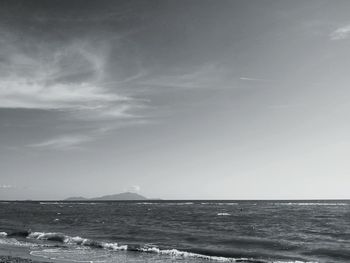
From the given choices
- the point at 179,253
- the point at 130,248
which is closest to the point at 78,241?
the point at 130,248

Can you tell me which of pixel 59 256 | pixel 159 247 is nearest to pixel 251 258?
pixel 159 247

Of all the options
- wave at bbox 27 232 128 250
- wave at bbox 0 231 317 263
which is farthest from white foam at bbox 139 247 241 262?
wave at bbox 27 232 128 250

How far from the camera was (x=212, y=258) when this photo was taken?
94.7 feet

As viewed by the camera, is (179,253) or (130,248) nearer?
(179,253)

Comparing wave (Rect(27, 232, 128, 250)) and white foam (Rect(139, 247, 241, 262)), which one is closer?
white foam (Rect(139, 247, 241, 262))

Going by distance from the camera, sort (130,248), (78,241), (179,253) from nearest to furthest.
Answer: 1. (179,253)
2. (130,248)
3. (78,241)

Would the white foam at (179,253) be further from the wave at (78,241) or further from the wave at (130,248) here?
the wave at (78,241)

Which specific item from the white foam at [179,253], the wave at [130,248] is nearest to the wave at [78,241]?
the wave at [130,248]

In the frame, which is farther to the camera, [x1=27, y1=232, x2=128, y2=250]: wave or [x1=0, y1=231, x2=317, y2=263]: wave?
[x1=27, y1=232, x2=128, y2=250]: wave

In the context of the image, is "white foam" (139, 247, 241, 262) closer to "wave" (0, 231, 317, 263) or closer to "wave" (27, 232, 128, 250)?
"wave" (0, 231, 317, 263)

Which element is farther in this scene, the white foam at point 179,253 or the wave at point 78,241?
the wave at point 78,241

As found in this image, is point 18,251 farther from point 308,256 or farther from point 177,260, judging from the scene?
point 308,256

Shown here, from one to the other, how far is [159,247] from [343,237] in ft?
75.1

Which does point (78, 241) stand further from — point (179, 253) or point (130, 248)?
point (179, 253)
